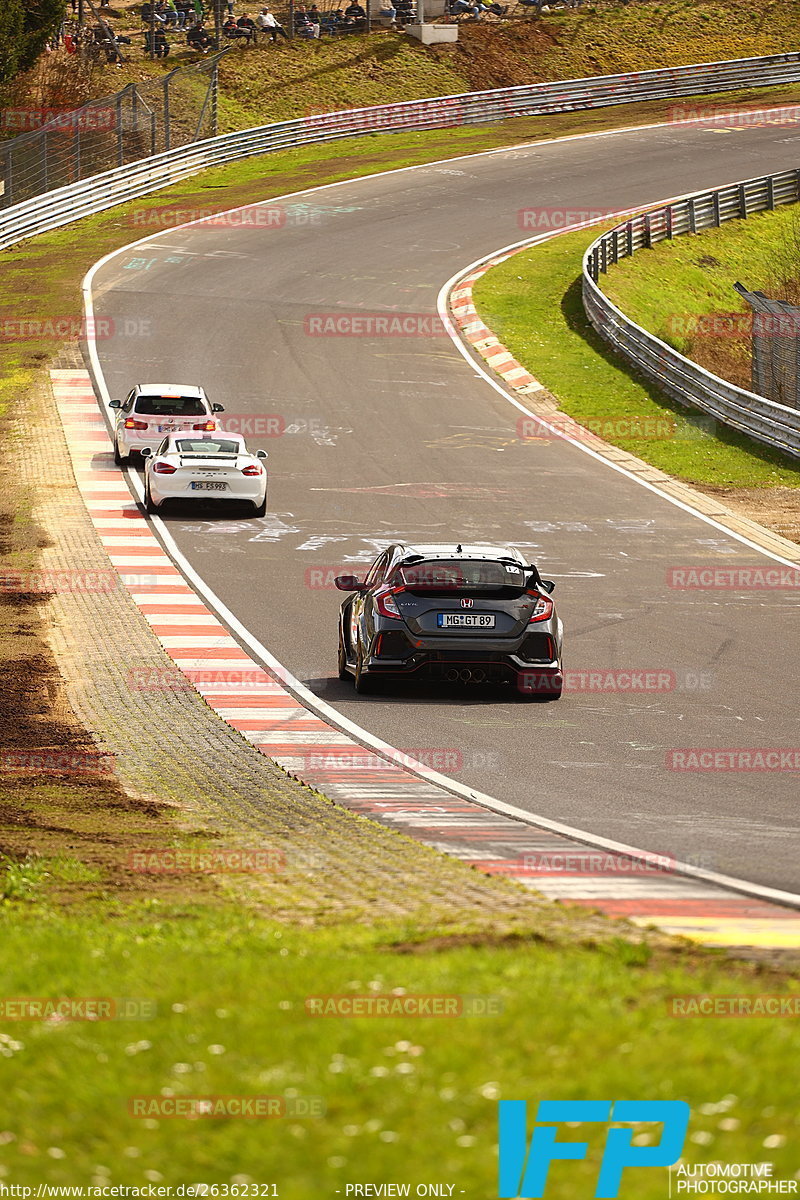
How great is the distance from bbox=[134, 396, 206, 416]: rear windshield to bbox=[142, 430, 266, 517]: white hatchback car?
2690mm

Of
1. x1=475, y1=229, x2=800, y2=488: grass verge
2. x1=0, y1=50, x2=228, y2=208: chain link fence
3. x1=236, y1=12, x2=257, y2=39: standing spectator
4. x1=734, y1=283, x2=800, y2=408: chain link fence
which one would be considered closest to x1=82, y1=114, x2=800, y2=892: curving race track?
x1=475, y1=229, x2=800, y2=488: grass verge

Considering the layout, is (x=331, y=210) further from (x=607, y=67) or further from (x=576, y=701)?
(x=576, y=701)

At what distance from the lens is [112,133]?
54281mm

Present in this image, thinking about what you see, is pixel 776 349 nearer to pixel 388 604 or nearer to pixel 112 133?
pixel 388 604

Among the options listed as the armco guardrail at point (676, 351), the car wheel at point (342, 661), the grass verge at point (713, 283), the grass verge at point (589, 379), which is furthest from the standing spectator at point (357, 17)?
the car wheel at point (342, 661)

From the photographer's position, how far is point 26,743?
13.2 meters

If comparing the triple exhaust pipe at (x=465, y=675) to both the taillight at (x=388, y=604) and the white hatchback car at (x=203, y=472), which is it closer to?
the taillight at (x=388, y=604)

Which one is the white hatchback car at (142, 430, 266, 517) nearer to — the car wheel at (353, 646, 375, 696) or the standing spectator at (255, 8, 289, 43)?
the car wheel at (353, 646, 375, 696)

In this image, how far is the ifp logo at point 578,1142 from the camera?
14.7ft

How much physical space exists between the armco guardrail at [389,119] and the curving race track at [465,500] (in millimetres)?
4267

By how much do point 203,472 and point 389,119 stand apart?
141ft

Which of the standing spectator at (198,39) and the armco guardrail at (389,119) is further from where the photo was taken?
the standing spectator at (198,39)

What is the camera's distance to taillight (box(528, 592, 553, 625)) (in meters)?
15.3

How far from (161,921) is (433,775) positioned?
4923mm
